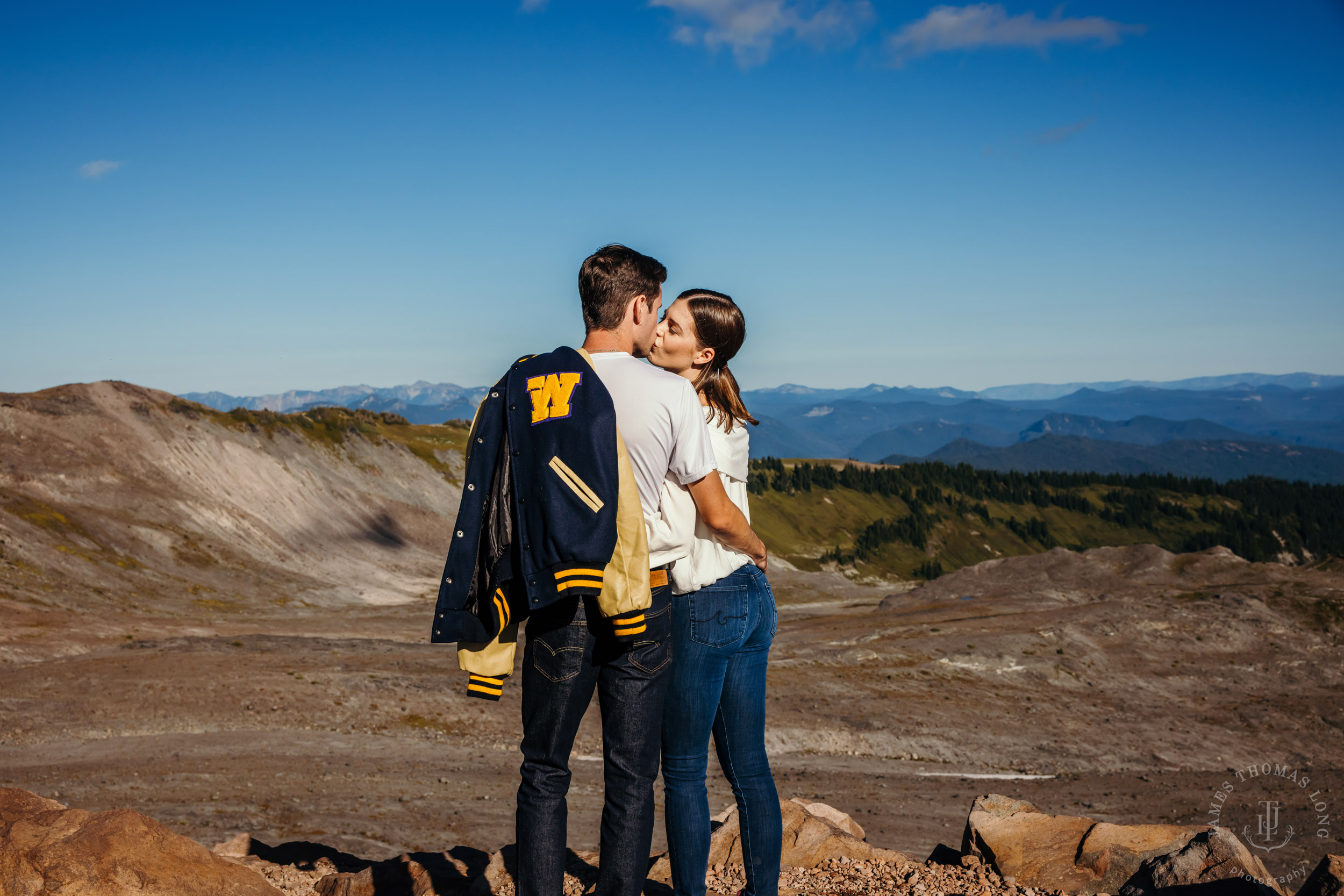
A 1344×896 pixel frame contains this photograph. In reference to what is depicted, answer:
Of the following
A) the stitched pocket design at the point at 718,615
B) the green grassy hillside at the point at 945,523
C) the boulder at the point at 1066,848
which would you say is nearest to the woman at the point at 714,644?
the stitched pocket design at the point at 718,615

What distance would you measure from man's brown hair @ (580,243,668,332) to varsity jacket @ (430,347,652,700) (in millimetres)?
274

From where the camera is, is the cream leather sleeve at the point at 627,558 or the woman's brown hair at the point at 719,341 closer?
the cream leather sleeve at the point at 627,558

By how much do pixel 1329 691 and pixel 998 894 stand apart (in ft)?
125

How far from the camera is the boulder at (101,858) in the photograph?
5.47m

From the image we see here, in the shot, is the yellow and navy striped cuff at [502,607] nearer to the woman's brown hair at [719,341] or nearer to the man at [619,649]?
the man at [619,649]

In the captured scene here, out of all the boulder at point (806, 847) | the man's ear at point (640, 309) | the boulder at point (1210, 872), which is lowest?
the boulder at point (806, 847)

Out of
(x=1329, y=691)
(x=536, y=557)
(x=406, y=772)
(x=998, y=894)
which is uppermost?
(x=536, y=557)

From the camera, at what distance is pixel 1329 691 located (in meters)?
35.3

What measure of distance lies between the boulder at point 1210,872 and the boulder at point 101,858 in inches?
287

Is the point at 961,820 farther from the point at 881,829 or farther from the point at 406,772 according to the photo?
the point at 406,772

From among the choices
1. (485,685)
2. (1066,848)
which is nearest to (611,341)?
(485,685)

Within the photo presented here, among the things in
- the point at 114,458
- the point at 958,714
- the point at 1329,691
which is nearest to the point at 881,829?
the point at 958,714

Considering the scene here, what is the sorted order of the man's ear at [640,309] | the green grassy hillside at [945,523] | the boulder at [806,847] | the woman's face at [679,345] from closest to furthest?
the man's ear at [640,309]
the woman's face at [679,345]
the boulder at [806,847]
the green grassy hillside at [945,523]

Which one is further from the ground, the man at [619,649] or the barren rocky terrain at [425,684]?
the man at [619,649]
